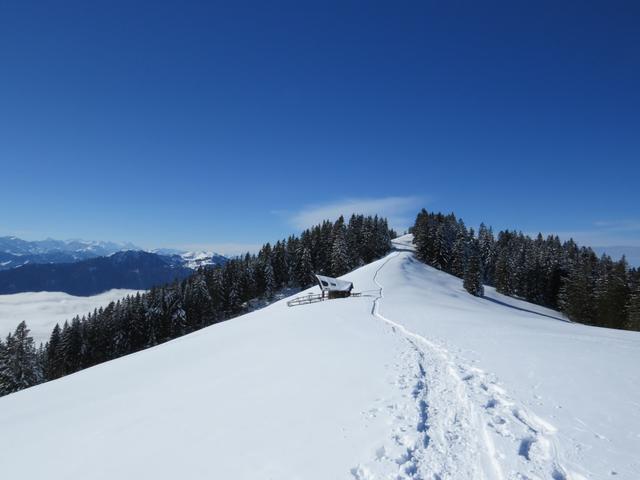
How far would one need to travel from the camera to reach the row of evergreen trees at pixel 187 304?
200 feet

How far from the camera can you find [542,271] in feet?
292

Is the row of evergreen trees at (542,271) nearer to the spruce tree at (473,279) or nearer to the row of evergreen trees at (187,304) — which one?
the spruce tree at (473,279)

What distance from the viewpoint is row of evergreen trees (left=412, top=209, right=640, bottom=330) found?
5772 cm

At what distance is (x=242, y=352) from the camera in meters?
17.8

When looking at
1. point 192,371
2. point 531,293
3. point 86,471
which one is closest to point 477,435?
point 86,471

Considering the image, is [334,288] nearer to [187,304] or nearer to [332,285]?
[332,285]

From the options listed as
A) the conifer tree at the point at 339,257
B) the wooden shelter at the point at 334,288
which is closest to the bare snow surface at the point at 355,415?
the wooden shelter at the point at 334,288

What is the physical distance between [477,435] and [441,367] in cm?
532

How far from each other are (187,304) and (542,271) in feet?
291

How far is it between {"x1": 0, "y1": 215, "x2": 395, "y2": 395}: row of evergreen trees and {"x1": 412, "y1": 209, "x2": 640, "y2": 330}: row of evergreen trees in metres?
18.1

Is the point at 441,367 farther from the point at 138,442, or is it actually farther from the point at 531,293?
the point at 531,293

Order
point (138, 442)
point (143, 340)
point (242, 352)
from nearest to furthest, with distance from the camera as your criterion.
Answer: point (138, 442) → point (242, 352) → point (143, 340)

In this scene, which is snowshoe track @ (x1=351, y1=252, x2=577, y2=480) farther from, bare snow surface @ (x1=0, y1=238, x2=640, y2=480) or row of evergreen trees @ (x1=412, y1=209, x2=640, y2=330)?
row of evergreen trees @ (x1=412, y1=209, x2=640, y2=330)

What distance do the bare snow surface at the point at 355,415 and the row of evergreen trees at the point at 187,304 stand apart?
185 feet
